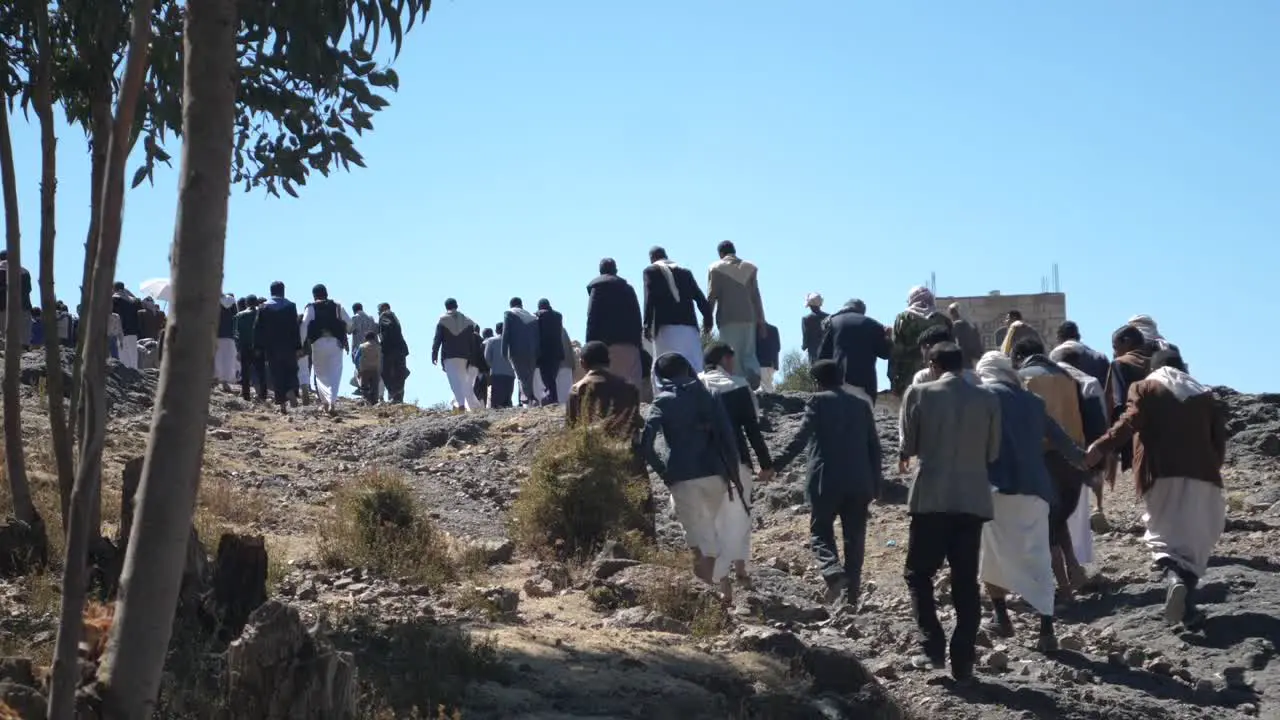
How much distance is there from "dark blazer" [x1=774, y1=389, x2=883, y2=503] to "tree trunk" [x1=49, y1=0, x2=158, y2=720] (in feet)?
22.4

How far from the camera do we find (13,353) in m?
10.4

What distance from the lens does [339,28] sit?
814cm

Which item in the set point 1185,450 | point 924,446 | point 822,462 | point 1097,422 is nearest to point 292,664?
point 924,446

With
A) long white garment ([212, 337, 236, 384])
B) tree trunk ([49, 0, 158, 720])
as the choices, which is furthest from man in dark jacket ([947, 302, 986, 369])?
long white garment ([212, 337, 236, 384])

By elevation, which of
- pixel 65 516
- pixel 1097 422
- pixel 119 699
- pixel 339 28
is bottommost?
pixel 119 699

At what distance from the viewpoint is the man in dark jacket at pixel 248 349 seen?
24.1m

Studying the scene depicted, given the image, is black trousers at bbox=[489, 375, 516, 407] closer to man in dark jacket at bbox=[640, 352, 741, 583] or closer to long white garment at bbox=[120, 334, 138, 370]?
long white garment at bbox=[120, 334, 138, 370]

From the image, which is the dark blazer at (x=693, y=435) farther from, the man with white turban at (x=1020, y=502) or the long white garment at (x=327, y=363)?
the long white garment at (x=327, y=363)

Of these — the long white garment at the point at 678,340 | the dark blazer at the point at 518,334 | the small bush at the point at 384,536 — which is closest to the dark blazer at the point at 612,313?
the long white garment at the point at 678,340

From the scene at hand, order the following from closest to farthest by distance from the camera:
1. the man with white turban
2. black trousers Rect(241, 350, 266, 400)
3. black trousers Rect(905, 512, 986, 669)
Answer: black trousers Rect(905, 512, 986, 669) < the man with white turban < black trousers Rect(241, 350, 266, 400)

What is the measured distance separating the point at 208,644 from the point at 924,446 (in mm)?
4131

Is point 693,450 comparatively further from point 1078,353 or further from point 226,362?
point 226,362

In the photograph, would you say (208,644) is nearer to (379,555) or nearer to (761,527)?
(379,555)

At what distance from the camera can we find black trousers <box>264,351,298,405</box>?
75.7 ft
